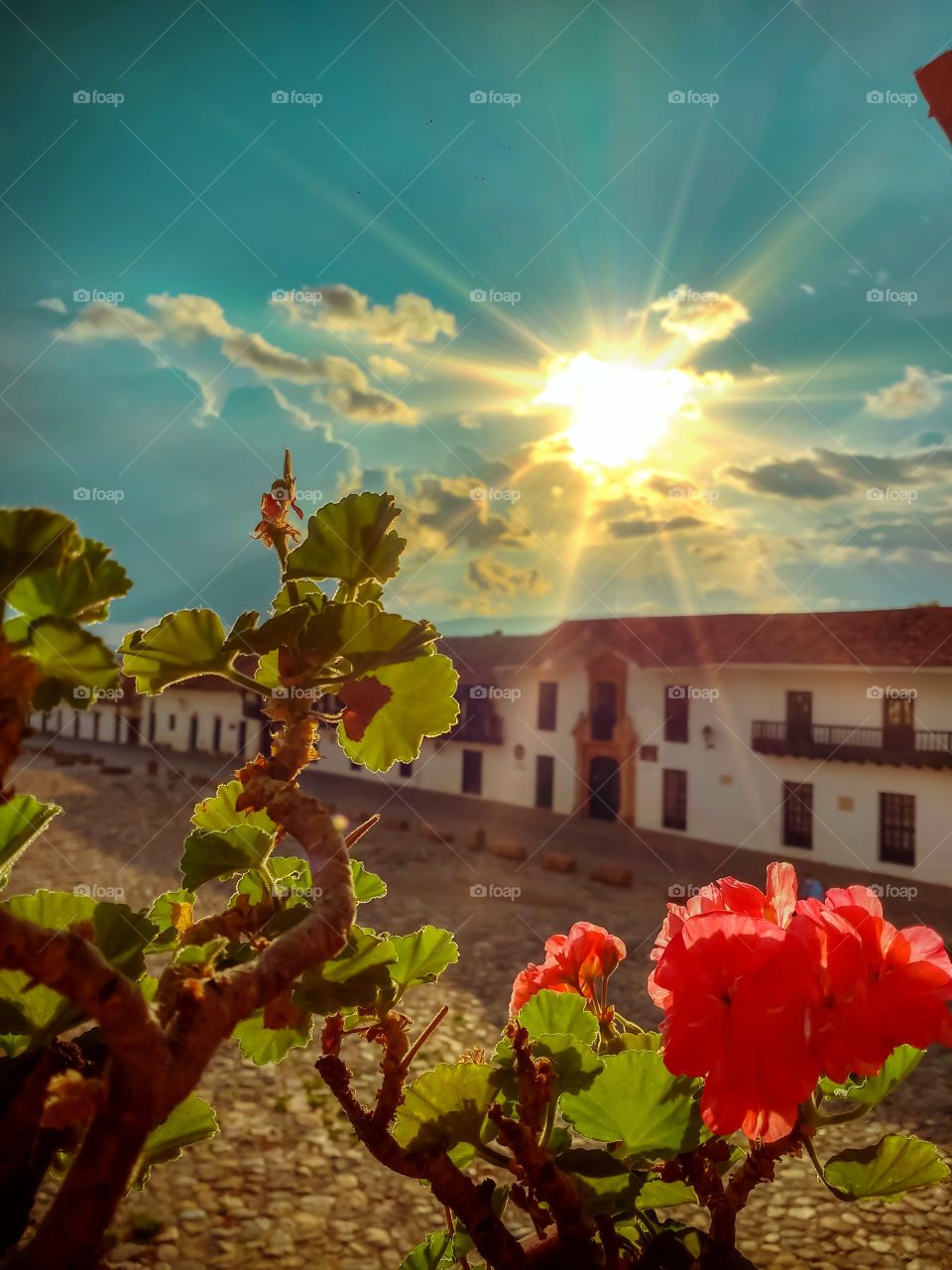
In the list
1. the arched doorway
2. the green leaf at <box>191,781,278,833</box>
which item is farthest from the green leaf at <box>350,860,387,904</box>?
the arched doorway

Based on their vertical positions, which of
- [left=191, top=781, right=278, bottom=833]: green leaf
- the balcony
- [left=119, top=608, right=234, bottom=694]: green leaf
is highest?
the balcony

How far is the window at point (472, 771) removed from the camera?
2688 cm

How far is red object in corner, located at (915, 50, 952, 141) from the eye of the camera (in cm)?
316

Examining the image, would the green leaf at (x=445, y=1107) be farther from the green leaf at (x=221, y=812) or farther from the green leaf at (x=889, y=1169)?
the green leaf at (x=889, y=1169)

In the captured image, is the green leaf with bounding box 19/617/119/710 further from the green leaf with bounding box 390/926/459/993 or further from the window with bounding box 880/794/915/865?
the window with bounding box 880/794/915/865

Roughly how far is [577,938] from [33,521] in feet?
3.68

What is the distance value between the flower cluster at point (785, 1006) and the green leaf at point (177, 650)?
0.70m

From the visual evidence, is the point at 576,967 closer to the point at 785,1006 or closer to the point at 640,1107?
the point at 640,1107

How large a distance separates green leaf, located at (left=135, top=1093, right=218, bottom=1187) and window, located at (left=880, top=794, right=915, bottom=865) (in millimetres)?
18843

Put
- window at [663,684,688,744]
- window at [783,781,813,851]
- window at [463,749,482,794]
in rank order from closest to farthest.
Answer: window at [783,781,813,851] < window at [663,684,688,744] < window at [463,749,482,794]

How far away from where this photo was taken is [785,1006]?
0.98 metres

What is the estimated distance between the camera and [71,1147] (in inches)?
40.4

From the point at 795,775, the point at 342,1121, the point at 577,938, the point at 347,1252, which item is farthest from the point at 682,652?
the point at 577,938

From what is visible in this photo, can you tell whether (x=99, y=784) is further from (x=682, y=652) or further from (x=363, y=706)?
(x=363, y=706)
